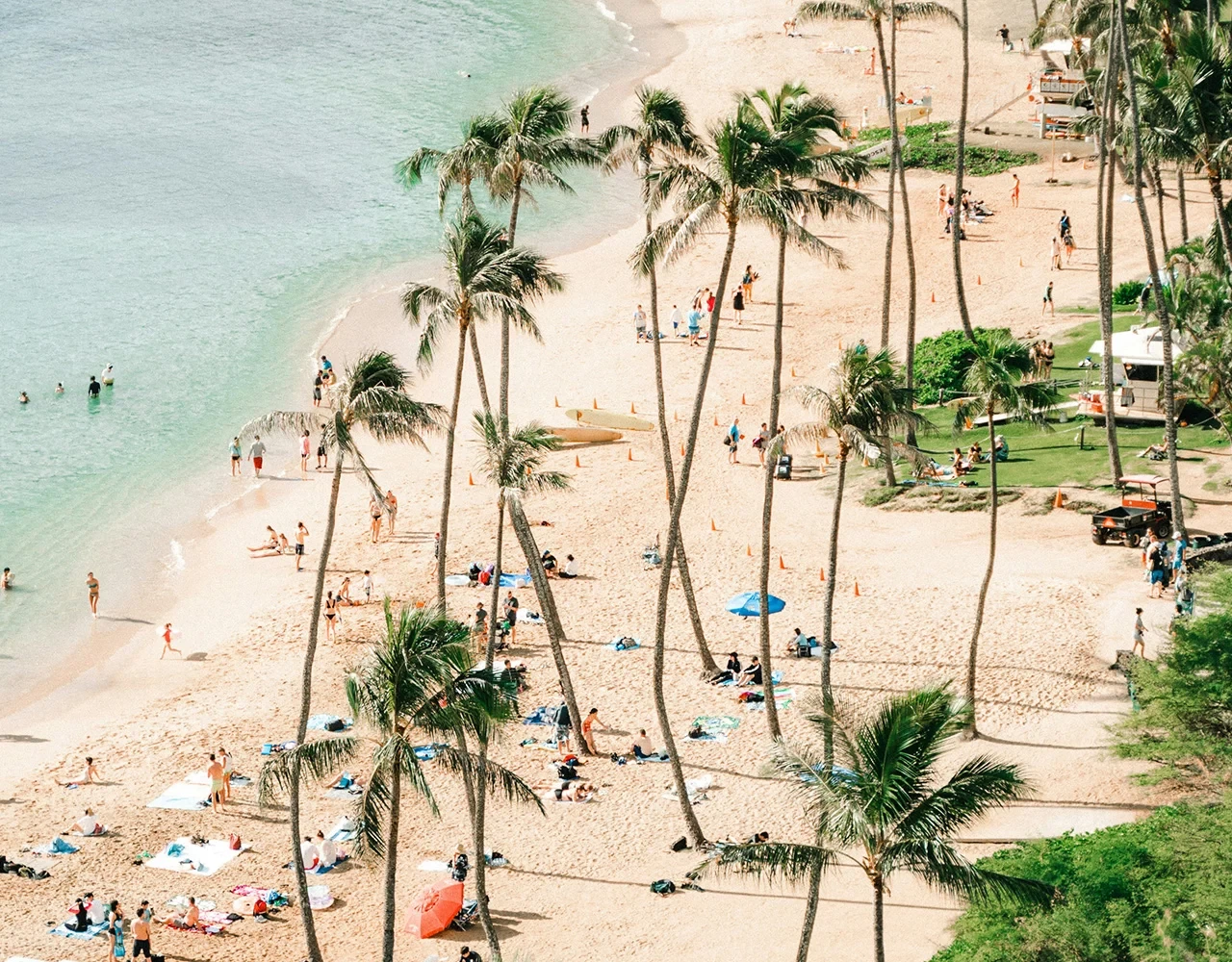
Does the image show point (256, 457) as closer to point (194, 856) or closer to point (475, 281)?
point (194, 856)

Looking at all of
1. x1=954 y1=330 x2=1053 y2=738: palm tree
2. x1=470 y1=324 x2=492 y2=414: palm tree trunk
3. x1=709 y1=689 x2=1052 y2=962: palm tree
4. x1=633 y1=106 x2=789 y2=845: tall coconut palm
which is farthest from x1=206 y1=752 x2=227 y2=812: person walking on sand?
x1=709 y1=689 x2=1052 y2=962: palm tree

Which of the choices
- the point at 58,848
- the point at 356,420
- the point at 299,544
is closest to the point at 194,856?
the point at 58,848

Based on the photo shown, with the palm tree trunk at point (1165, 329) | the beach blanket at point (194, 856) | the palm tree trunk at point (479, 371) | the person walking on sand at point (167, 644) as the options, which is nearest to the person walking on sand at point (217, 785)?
the beach blanket at point (194, 856)

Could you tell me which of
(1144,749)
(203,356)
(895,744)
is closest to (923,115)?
(203,356)

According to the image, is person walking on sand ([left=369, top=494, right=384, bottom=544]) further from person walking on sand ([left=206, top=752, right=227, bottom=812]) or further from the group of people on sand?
person walking on sand ([left=206, top=752, right=227, bottom=812])

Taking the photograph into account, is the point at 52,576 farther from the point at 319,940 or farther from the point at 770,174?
the point at 770,174

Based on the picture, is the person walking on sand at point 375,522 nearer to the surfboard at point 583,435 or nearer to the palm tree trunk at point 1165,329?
the surfboard at point 583,435

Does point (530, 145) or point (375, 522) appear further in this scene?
point (375, 522)
